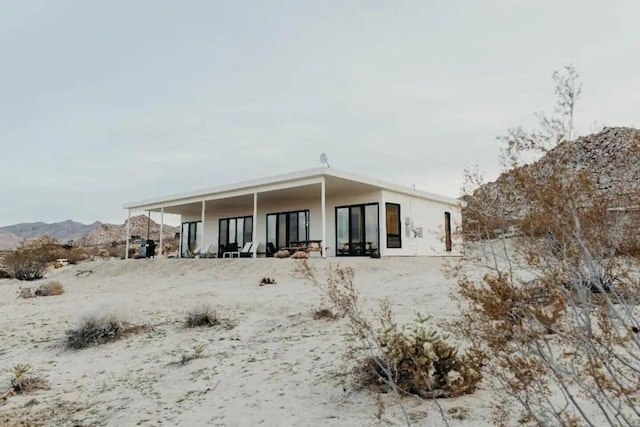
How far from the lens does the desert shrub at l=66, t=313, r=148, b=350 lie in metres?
6.03

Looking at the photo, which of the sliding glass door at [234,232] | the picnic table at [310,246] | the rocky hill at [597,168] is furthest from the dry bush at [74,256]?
the rocky hill at [597,168]

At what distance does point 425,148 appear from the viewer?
49.6 feet

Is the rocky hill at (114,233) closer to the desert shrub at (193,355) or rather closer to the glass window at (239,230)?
the glass window at (239,230)

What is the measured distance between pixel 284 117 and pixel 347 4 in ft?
17.9

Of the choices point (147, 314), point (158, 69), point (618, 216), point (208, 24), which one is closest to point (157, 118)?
point (158, 69)

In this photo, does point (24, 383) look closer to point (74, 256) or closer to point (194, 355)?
point (194, 355)

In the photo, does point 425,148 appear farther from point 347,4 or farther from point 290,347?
point 290,347

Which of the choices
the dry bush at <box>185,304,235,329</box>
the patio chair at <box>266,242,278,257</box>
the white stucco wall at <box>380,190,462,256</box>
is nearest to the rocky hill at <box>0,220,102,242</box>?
the patio chair at <box>266,242,278,257</box>

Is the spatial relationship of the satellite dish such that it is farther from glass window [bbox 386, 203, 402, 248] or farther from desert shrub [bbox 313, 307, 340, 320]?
desert shrub [bbox 313, 307, 340, 320]

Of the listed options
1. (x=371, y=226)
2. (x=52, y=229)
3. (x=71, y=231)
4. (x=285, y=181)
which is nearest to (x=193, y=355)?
(x=285, y=181)

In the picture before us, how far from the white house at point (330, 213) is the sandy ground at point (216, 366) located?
513 cm

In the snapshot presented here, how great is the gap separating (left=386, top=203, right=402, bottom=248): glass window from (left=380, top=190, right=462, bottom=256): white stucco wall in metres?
0.15

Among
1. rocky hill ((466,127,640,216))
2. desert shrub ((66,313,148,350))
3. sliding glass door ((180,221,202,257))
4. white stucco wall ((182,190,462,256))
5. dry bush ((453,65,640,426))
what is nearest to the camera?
dry bush ((453,65,640,426))

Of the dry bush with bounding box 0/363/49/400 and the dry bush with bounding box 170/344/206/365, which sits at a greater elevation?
the dry bush with bounding box 170/344/206/365
